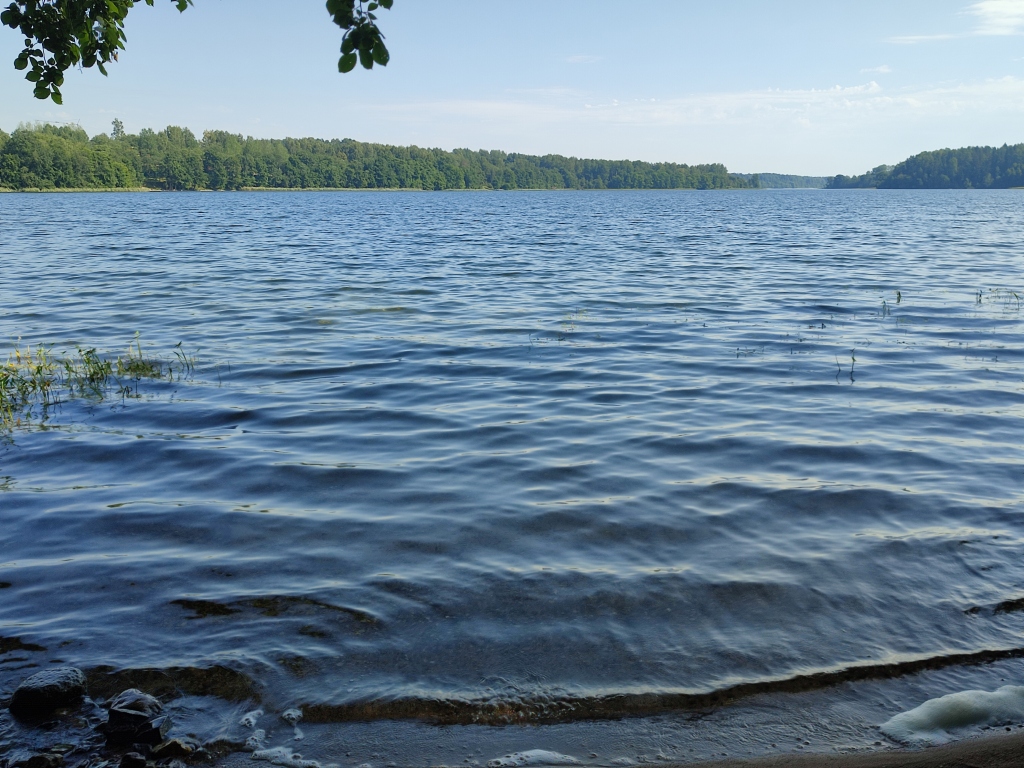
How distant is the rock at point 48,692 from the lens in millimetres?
4285

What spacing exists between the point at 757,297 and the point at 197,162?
17765 cm

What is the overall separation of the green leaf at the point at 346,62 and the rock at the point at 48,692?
3642 millimetres

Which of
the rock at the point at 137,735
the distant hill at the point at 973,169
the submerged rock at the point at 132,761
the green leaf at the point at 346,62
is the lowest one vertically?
the rock at the point at 137,735

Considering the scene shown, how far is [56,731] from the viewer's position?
4137 mm

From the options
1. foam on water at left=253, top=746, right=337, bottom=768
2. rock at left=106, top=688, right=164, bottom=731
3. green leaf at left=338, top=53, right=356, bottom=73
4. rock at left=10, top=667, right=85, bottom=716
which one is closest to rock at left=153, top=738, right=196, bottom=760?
rock at left=106, top=688, right=164, bottom=731

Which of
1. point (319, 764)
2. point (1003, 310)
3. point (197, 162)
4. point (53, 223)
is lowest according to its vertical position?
point (319, 764)

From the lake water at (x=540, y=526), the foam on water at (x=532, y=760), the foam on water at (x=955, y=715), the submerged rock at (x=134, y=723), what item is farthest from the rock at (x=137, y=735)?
the foam on water at (x=955, y=715)

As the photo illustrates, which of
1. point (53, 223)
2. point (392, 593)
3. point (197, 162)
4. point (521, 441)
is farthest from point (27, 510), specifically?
point (197, 162)

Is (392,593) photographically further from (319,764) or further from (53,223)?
(53,223)

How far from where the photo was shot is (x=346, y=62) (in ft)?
12.4

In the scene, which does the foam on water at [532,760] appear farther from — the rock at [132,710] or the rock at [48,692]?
the rock at [48,692]

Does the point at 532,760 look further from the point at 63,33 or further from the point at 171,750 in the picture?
the point at 63,33

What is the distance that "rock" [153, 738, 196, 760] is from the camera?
155 inches

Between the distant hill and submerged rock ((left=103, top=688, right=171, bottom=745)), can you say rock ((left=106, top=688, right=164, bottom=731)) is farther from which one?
the distant hill
